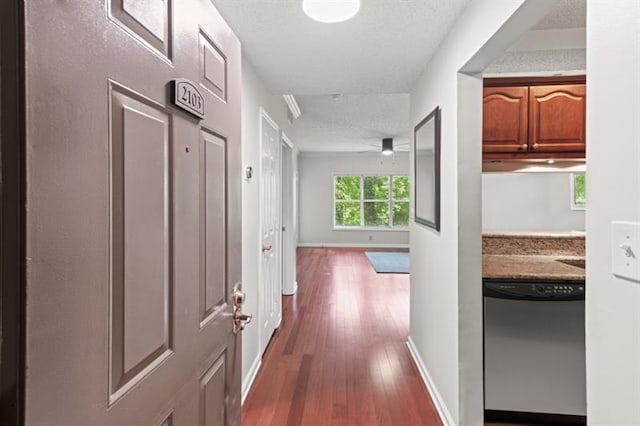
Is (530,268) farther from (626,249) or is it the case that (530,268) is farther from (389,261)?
(389,261)

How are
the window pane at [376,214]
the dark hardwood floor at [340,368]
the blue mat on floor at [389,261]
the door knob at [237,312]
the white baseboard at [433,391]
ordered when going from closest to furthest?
the door knob at [237,312] < the white baseboard at [433,391] < the dark hardwood floor at [340,368] < the blue mat on floor at [389,261] < the window pane at [376,214]

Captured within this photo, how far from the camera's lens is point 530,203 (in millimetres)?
4883

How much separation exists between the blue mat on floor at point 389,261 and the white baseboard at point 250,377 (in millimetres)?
3731

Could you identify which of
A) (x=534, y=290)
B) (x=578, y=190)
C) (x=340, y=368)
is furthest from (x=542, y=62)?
(x=578, y=190)

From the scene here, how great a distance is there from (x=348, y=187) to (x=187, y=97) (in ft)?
27.0

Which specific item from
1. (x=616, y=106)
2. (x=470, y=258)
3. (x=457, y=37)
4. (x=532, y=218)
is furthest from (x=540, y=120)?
(x=532, y=218)

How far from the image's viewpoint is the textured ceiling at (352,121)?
4.04 metres

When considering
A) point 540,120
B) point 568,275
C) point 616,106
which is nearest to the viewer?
point 616,106

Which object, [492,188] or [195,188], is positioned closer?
[195,188]

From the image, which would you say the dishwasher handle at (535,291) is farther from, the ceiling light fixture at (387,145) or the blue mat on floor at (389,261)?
the ceiling light fixture at (387,145)

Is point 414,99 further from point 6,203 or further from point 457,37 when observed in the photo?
point 6,203

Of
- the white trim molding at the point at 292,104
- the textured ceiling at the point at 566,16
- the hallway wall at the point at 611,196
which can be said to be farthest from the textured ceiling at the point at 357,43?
the hallway wall at the point at 611,196

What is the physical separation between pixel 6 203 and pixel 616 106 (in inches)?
44.6

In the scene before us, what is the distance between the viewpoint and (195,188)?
866mm
